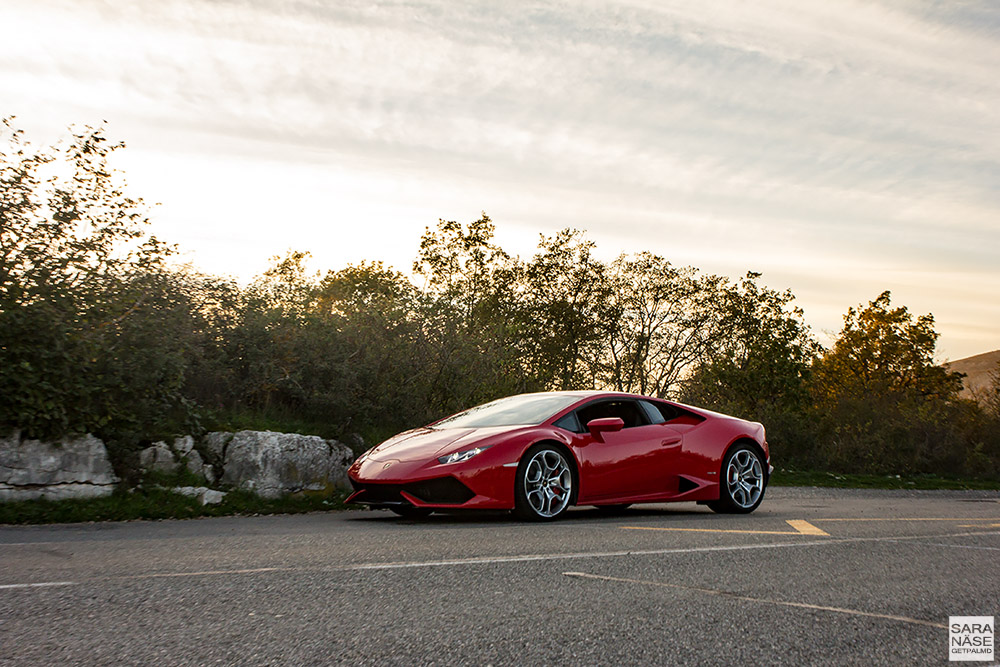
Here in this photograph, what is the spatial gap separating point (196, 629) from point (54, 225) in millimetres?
7553

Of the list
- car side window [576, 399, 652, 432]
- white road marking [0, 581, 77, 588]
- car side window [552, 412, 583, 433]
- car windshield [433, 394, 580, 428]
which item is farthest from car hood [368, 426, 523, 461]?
white road marking [0, 581, 77, 588]

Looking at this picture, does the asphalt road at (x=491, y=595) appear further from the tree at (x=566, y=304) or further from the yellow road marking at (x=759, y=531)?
the tree at (x=566, y=304)

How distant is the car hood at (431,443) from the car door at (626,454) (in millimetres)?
930

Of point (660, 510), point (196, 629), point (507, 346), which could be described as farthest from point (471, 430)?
point (507, 346)

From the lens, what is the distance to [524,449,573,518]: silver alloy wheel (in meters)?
8.99

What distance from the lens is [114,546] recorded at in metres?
6.73

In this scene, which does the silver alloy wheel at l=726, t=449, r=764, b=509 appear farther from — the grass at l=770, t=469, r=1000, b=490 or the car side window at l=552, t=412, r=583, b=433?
the grass at l=770, t=469, r=1000, b=490

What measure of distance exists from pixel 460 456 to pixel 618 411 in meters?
2.29

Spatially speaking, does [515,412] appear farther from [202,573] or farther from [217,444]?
[202,573]

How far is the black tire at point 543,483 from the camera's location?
29.2 feet

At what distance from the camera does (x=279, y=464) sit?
1142 cm

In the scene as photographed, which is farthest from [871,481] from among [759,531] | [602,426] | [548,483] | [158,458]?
[158,458]

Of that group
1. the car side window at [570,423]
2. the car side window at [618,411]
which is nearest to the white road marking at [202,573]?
the car side window at [570,423]

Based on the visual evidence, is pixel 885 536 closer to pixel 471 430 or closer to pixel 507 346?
pixel 471 430
